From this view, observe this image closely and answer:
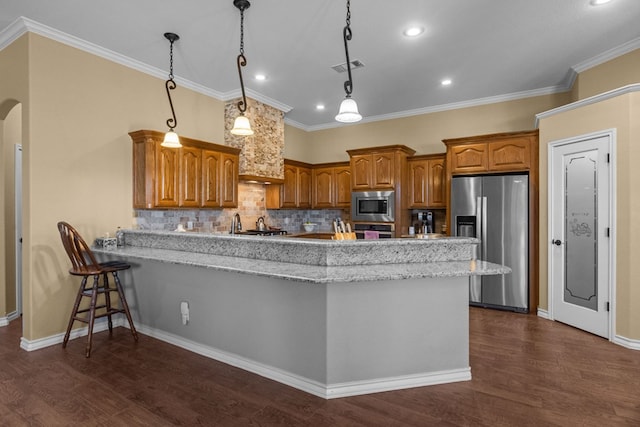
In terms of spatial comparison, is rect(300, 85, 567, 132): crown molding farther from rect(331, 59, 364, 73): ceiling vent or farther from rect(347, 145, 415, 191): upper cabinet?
rect(331, 59, 364, 73): ceiling vent

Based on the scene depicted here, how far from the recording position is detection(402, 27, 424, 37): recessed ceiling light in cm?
336

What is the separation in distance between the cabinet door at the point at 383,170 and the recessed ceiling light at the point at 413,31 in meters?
2.22

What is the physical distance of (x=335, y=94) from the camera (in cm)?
528

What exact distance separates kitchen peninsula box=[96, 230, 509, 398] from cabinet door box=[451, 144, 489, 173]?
2579 millimetres

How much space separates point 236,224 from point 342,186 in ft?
7.03

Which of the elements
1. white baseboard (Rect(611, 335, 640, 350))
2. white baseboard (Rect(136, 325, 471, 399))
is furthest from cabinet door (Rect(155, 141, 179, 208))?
white baseboard (Rect(611, 335, 640, 350))

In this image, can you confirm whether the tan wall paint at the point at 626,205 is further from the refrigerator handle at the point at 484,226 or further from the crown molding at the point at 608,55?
the refrigerator handle at the point at 484,226

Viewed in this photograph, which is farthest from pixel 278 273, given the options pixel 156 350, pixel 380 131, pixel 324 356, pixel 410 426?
pixel 380 131

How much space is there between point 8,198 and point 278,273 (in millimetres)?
4006

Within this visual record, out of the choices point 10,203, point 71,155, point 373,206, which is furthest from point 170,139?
point 373,206

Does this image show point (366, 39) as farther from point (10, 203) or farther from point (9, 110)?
point (10, 203)

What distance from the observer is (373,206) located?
571 centimetres

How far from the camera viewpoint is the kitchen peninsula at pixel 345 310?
2.40m

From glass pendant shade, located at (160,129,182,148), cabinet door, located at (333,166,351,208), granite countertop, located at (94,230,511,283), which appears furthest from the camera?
cabinet door, located at (333,166,351,208)
